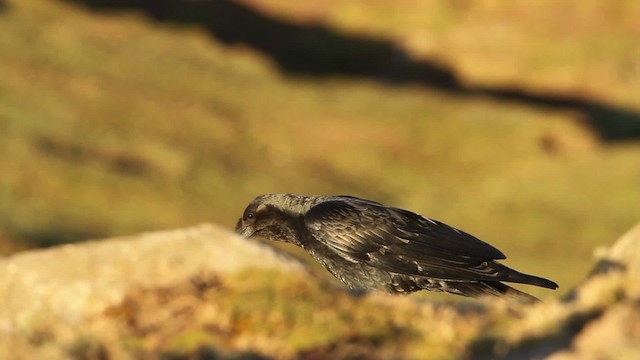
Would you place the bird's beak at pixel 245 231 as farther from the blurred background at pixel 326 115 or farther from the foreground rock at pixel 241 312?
the blurred background at pixel 326 115

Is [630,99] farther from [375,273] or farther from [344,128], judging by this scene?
[375,273]

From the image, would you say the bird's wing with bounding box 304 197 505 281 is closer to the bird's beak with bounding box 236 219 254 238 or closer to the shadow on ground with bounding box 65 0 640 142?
the bird's beak with bounding box 236 219 254 238

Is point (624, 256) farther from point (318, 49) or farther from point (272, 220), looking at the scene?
point (318, 49)

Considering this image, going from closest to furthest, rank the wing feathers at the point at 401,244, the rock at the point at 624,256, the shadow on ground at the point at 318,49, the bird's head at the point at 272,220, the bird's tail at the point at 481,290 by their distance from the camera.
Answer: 1. the rock at the point at 624,256
2. the wing feathers at the point at 401,244
3. the bird's tail at the point at 481,290
4. the bird's head at the point at 272,220
5. the shadow on ground at the point at 318,49

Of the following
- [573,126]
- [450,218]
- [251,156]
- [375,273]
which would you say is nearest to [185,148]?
[251,156]

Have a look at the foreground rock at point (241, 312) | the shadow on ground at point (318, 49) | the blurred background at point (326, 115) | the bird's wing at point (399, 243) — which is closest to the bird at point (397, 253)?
the bird's wing at point (399, 243)
